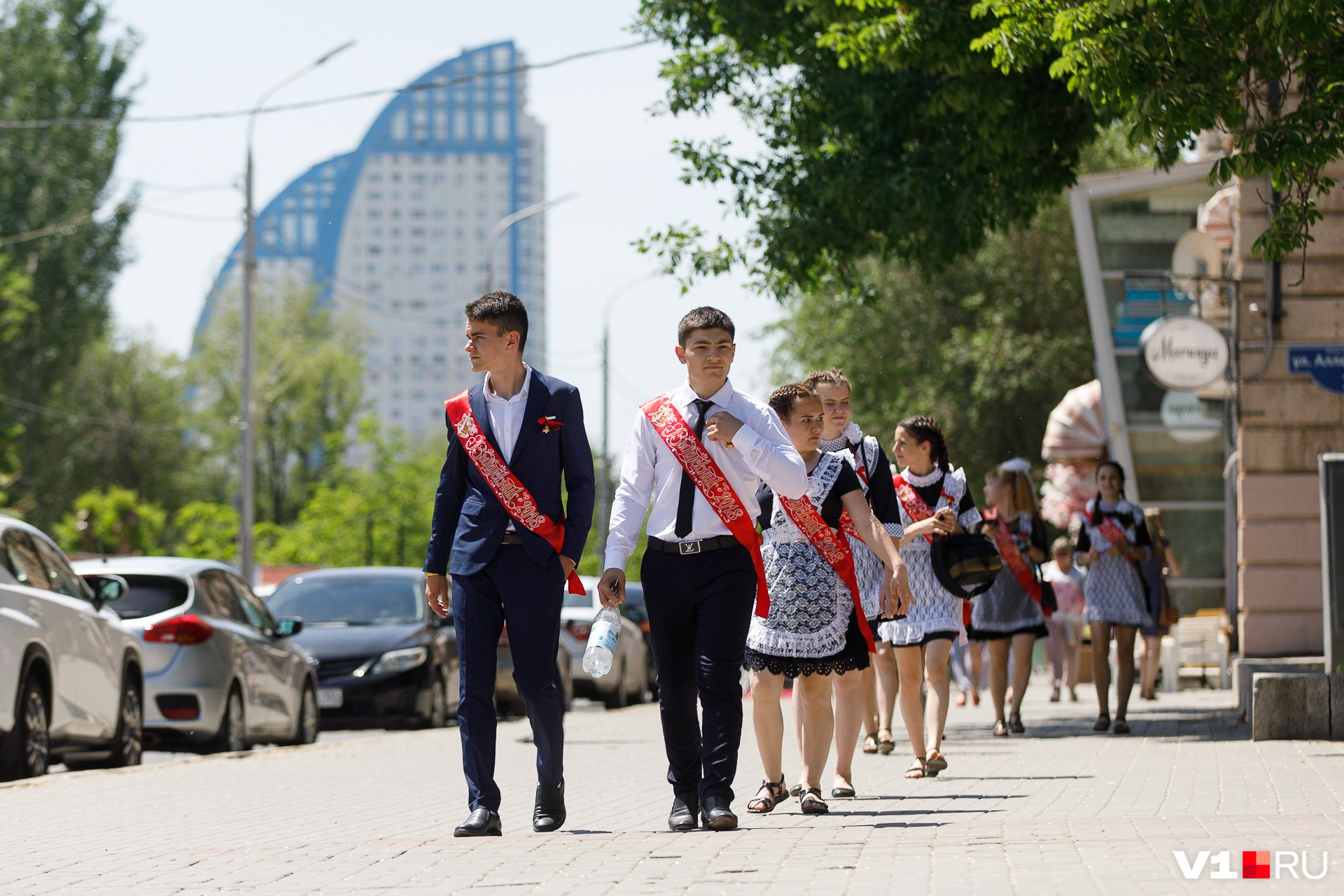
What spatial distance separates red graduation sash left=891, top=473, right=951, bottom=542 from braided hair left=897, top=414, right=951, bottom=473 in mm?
82

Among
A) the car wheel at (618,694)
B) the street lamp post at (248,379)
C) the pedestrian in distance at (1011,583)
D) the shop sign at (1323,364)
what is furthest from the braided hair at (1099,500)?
the street lamp post at (248,379)

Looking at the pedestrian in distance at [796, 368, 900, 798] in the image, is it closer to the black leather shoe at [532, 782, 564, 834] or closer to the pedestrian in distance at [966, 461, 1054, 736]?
the black leather shoe at [532, 782, 564, 834]

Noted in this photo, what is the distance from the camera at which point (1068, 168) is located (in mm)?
15938

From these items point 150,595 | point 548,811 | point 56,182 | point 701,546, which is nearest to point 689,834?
point 548,811

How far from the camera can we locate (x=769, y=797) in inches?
336

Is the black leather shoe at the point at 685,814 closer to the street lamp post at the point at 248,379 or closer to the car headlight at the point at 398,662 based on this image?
the car headlight at the point at 398,662

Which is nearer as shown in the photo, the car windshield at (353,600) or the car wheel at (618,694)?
the car windshield at (353,600)

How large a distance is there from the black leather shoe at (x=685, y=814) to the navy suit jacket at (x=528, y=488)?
102 cm

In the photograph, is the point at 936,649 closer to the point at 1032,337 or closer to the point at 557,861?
the point at 557,861

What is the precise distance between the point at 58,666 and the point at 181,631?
2473 mm

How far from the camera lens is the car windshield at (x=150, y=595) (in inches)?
589

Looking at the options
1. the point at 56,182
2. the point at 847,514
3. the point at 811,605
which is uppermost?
the point at 56,182

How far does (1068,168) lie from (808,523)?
8.40 meters

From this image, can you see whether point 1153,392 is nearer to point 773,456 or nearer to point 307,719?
point 307,719
